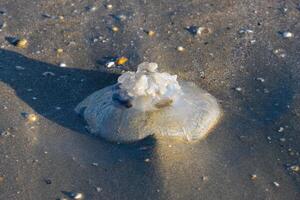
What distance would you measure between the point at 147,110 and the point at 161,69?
67 cm

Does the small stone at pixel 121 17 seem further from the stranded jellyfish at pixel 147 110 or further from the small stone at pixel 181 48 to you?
the stranded jellyfish at pixel 147 110

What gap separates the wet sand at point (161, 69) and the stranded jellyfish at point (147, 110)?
8 cm

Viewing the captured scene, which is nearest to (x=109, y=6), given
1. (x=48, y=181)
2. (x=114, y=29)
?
(x=114, y=29)

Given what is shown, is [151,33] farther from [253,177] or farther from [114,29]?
[253,177]

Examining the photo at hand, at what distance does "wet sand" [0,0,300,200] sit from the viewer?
3371mm

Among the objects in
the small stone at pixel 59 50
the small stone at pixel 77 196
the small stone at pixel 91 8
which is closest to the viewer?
the small stone at pixel 77 196

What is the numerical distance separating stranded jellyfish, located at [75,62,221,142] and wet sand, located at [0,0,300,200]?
0.08m

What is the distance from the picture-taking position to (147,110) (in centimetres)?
376

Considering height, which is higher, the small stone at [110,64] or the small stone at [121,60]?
the small stone at [121,60]

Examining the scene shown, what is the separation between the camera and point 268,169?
11.4ft

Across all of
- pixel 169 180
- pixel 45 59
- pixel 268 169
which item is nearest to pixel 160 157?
pixel 169 180

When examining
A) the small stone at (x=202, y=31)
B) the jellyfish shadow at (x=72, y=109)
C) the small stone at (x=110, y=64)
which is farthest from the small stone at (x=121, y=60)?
the small stone at (x=202, y=31)

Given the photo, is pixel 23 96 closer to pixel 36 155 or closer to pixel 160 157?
pixel 36 155

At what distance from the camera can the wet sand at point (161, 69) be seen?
3.37 m
